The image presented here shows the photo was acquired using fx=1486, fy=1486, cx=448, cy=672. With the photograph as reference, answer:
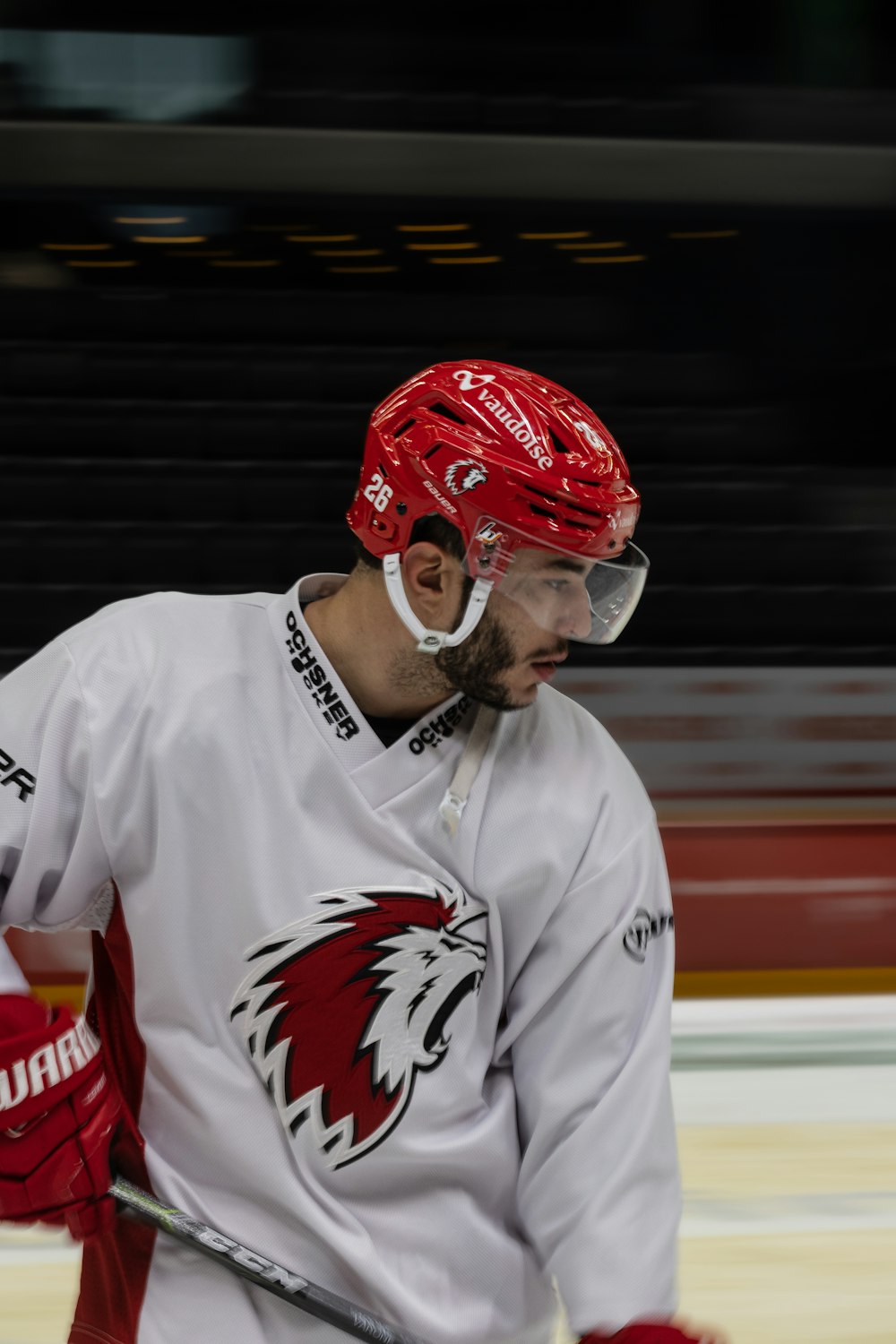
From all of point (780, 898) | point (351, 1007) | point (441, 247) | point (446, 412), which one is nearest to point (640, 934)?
point (351, 1007)

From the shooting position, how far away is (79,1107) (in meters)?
1.14

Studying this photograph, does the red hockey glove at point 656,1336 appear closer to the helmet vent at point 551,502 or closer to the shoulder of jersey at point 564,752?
the shoulder of jersey at point 564,752

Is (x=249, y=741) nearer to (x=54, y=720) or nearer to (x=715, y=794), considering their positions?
(x=54, y=720)

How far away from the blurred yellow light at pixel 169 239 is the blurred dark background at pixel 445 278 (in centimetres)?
2

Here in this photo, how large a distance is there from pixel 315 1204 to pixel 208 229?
216 inches


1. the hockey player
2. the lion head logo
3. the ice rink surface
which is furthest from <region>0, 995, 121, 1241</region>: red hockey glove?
the ice rink surface

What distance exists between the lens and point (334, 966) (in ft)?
3.81

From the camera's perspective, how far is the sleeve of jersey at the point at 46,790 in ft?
3.73

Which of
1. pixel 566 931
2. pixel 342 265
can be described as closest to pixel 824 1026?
pixel 566 931

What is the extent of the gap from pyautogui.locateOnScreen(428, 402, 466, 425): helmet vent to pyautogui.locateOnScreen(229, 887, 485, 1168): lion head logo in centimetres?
37

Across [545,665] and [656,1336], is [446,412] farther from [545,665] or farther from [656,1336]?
[656,1336]

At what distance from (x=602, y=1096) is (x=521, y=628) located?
15.0 inches

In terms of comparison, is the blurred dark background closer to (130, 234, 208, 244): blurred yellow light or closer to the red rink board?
(130, 234, 208, 244): blurred yellow light

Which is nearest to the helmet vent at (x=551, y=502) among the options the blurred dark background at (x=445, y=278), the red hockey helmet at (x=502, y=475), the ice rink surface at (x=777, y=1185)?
the red hockey helmet at (x=502, y=475)
